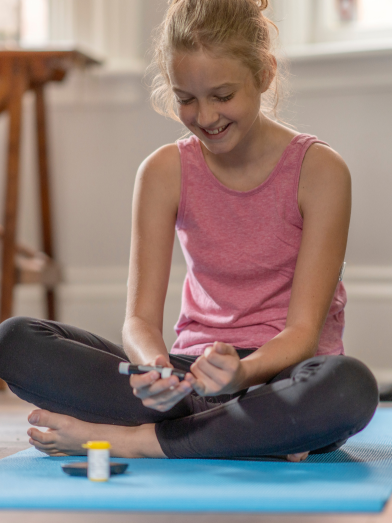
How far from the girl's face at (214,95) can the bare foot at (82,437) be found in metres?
0.46

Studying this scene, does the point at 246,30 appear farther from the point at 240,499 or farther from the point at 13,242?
the point at 13,242

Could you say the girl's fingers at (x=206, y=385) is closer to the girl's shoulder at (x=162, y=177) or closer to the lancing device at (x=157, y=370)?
the lancing device at (x=157, y=370)

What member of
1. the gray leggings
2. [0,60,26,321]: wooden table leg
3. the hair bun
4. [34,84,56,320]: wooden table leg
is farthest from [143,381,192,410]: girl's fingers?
[34,84,56,320]: wooden table leg

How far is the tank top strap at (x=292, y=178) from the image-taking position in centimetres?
124

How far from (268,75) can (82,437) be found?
636 millimetres

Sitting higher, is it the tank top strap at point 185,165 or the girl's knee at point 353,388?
the tank top strap at point 185,165

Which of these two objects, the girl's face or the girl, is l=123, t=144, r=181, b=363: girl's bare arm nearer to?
the girl

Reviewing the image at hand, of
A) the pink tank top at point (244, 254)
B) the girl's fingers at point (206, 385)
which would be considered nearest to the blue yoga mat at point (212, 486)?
the girl's fingers at point (206, 385)

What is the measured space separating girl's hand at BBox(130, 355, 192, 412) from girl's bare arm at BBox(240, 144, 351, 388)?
136mm

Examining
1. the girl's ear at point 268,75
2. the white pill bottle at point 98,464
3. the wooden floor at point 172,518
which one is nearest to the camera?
the wooden floor at point 172,518

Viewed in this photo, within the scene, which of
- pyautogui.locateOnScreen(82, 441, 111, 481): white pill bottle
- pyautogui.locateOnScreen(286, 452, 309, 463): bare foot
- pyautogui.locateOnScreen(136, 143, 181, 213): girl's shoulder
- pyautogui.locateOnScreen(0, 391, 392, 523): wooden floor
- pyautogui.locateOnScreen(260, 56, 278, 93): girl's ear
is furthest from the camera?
pyautogui.locateOnScreen(136, 143, 181, 213): girl's shoulder

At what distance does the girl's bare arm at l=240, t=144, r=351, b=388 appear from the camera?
1073 millimetres

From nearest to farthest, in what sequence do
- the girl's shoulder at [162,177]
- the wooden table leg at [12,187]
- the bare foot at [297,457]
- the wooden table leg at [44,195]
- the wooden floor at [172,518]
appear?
the wooden floor at [172,518] → the bare foot at [297,457] → the girl's shoulder at [162,177] → the wooden table leg at [12,187] → the wooden table leg at [44,195]

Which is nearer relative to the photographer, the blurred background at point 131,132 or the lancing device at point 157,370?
the lancing device at point 157,370
